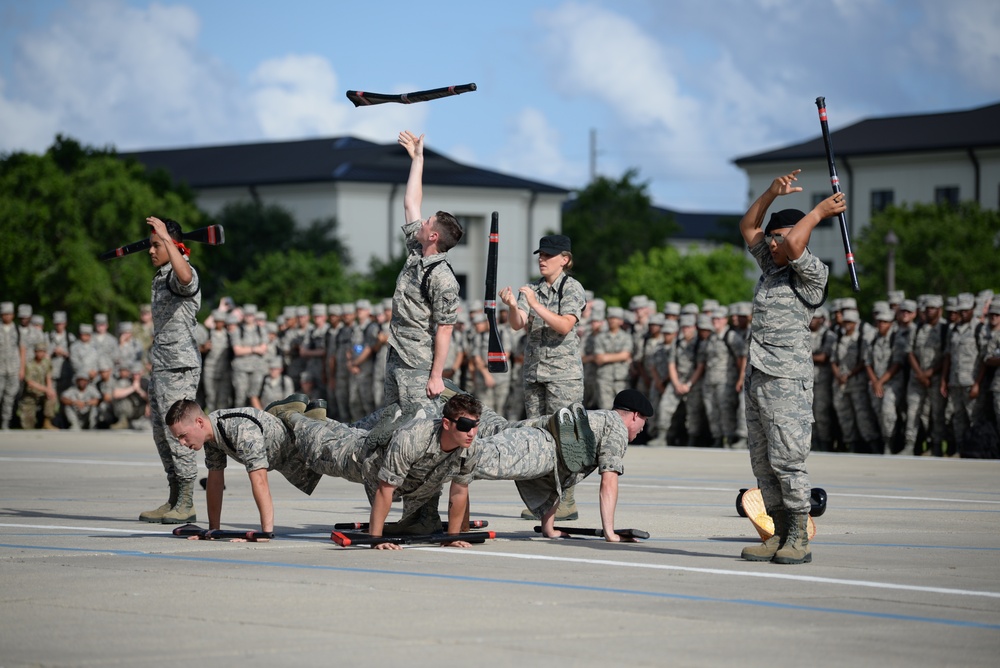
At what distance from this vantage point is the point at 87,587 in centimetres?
842

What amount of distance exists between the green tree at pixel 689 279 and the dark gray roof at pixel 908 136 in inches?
706

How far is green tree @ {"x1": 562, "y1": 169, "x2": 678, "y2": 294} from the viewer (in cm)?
8681

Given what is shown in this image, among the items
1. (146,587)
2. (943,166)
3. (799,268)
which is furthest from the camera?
(943,166)

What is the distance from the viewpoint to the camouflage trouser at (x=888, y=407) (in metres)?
22.5

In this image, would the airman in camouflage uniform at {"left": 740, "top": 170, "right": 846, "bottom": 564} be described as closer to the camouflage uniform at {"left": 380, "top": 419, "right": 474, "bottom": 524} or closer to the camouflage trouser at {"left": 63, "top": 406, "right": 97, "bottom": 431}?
the camouflage uniform at {"left": 380, "top": 419, "right": 474, "bottom": 524}

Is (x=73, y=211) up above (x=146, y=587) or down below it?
above

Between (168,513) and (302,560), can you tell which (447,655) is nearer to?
(302,560)

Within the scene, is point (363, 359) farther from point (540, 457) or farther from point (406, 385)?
point (540, 457)

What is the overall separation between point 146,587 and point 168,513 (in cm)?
400

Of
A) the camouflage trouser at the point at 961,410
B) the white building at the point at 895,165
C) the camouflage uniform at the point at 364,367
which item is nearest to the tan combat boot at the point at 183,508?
the camouflage trouser at the point at 961,410

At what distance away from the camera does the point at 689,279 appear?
205 feet

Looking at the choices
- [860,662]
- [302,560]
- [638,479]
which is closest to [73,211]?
[638,479]

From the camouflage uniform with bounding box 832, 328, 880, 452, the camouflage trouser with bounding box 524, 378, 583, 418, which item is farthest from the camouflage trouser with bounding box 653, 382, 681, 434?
the camouflage trouser with bounding box 524, 378, 583, 418

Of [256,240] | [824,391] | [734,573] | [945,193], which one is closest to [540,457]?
[734,573]
